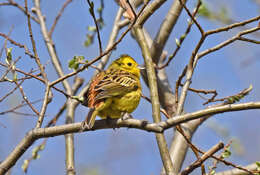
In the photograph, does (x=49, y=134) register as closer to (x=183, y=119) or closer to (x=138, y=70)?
(x=183, y=119)

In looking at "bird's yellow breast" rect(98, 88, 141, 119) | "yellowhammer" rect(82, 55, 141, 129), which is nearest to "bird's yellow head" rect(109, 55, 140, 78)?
"yellowhammer" rect(82, 55, 141, 129)

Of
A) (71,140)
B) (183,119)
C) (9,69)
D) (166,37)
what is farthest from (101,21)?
(183,119)

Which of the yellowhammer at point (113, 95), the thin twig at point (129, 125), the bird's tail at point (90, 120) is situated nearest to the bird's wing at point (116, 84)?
the yellowhammer at point (113, 95)

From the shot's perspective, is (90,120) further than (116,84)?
No

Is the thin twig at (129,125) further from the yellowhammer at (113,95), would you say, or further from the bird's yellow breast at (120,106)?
the bird's yellow breast at (120,106)

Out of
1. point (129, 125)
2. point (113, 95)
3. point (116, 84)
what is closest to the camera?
point (129, 125)

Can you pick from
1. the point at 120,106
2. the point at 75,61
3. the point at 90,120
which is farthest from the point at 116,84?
the point at 90,120

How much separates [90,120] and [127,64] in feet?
6.55

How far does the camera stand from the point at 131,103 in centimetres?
372

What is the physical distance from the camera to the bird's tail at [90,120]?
2.58 metres

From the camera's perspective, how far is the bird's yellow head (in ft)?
15.4

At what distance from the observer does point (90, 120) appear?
9.45 ft

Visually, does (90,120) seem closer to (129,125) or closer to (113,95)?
(129,125)

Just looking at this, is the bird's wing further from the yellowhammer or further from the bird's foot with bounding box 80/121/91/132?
the bird's foot with bounding box 80/121/91/132
